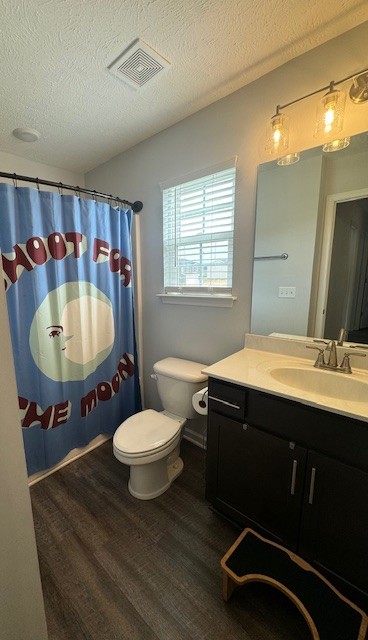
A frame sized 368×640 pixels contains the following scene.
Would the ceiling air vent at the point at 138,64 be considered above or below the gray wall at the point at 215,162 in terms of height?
above

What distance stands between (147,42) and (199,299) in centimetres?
133

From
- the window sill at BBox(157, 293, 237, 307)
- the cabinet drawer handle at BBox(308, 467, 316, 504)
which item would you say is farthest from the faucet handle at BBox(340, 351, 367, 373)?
the window sill at BBox(157, 293, 237, 307)

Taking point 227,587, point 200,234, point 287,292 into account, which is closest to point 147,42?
point 200,234

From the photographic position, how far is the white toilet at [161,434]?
4.61 ft

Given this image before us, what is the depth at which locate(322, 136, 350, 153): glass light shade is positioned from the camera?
3.85 ft

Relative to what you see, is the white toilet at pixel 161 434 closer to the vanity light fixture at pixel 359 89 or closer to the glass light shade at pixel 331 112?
the glass light shade at pixel 331 112

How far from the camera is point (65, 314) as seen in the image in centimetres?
172

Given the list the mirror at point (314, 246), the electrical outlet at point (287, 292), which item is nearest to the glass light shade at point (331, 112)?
the mirror at point (314, 246)

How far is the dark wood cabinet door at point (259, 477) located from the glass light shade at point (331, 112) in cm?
143

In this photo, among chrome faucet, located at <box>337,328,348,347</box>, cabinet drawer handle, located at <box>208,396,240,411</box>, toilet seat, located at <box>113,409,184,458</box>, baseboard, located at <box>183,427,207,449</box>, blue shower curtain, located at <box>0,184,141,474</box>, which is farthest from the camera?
baseboard, located at <box>183,427,207,449</box>

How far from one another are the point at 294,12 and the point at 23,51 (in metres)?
1.21

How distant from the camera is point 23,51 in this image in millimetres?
1162

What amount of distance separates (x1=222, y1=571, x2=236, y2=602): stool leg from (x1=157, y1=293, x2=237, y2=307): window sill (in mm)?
1319

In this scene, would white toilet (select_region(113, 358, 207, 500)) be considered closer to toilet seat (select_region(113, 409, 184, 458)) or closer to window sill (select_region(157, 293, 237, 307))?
toilet seat (select_region(113, 409, 184, 458))
